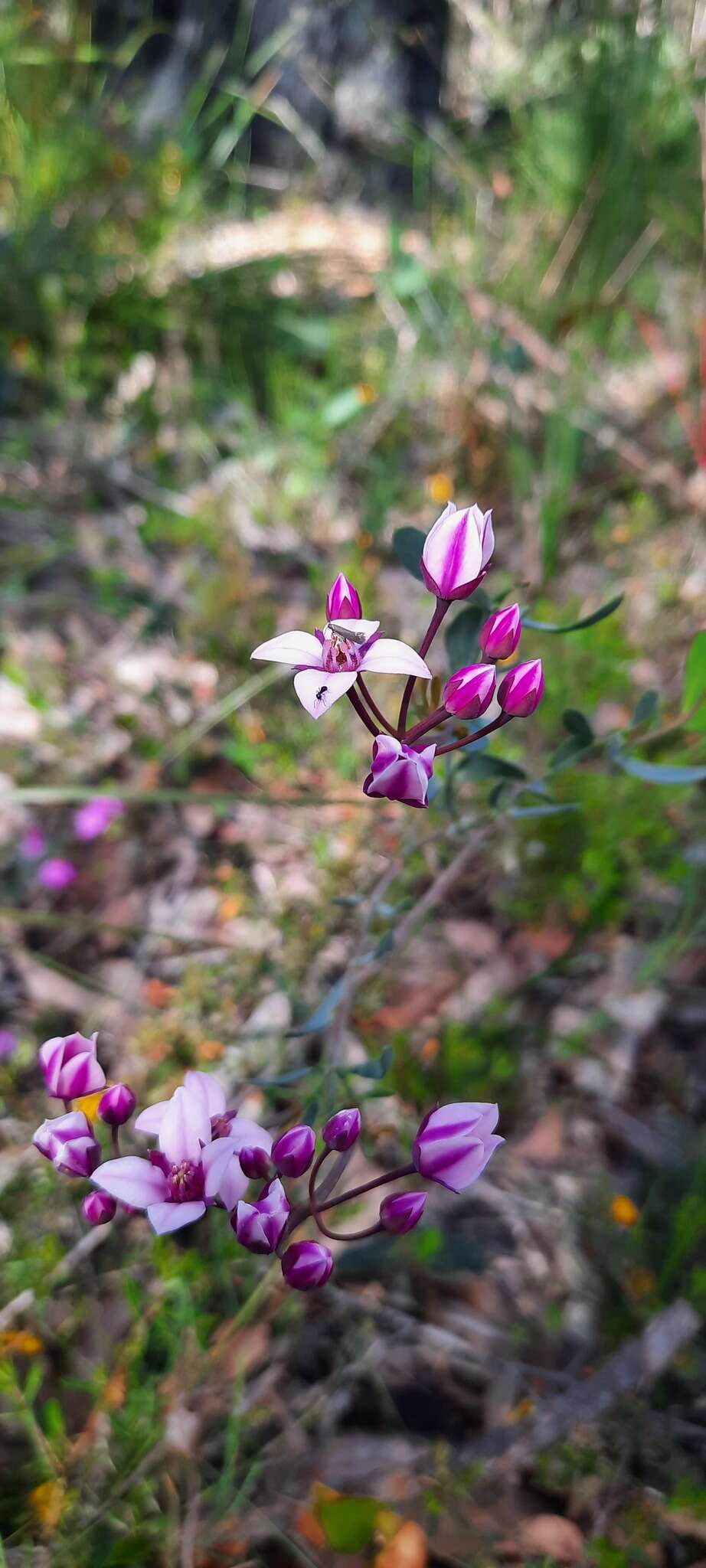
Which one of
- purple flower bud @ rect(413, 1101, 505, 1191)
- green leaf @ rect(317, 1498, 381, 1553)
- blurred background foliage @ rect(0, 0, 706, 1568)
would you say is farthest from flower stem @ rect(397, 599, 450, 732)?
green leaf @ rect(317, 1498, 381, 1553)

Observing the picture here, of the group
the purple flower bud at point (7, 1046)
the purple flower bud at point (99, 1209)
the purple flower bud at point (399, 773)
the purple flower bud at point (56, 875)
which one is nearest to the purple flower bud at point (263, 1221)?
the purple flower bud at point (99, 1209)

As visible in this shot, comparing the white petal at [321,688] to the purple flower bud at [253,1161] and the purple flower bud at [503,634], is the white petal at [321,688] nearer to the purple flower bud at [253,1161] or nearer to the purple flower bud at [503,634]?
the purple flower bud at [503,634]

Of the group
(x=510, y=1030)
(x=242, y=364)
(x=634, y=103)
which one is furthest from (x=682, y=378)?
(x=510, y=1030)

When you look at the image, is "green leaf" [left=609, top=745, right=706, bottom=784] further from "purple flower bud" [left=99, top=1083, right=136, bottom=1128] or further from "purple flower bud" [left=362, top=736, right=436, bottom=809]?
"purple flower bud" [left=99, top=1083, right=136, bottom=1128]

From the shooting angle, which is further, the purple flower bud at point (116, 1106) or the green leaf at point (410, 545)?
the green leaf at point (410, 545)

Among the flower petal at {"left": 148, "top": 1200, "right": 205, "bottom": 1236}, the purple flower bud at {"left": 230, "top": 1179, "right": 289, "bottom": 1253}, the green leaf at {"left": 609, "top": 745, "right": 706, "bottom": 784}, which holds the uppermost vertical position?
the green leaf at {"left": 609, "top": 745, "right": 706, "bottom": 784}

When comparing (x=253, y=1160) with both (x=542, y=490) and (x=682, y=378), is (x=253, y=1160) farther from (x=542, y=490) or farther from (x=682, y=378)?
(x=682, y=378)
